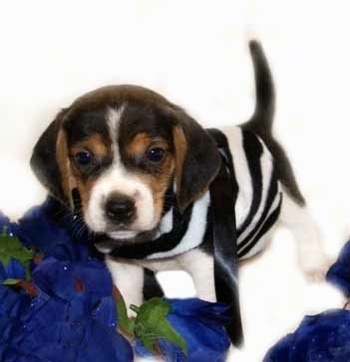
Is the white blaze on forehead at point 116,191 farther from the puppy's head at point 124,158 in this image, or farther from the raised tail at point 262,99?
the raised tail at point 262,99

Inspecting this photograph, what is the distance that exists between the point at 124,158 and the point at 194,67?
2.22 ft

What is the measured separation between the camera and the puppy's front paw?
221 cm

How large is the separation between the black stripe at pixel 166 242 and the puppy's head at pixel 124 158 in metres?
0.04

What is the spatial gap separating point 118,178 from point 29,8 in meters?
0.76

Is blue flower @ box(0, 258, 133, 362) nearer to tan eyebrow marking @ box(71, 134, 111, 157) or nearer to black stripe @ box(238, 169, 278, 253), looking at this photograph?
tan eyebrow marking @ box(71, 134, 111, 157)

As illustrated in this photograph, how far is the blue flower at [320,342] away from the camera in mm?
1614

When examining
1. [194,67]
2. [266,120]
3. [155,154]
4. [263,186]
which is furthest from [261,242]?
[194,67]

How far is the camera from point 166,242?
1.95 meters

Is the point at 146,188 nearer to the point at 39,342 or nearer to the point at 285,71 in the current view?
the point at 39,342

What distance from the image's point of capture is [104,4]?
7.97 feet

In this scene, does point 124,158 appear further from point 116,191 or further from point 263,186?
point 263,186

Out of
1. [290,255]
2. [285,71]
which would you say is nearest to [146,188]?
[290,255]

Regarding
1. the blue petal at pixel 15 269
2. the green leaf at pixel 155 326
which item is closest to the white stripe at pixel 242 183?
the green leaf at pixel 155 326

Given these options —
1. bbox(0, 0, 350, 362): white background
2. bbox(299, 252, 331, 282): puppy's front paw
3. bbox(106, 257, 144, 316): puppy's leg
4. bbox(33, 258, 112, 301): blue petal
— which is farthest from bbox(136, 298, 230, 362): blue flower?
bbox(0, 0, 350, 362): white background
